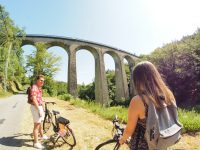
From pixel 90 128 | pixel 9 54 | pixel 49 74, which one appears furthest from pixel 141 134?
pixel 9 54

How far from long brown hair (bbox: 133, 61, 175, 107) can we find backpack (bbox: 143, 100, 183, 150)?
0.08m

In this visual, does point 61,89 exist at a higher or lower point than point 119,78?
lower

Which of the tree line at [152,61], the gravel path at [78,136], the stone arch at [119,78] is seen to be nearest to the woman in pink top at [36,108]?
the gravel path at [78,136]

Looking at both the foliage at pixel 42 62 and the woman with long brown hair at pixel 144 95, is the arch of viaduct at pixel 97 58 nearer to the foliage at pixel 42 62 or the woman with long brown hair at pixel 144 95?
the foliage at pixel 42 62

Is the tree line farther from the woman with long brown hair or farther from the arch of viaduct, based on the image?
the woman with long brown hair

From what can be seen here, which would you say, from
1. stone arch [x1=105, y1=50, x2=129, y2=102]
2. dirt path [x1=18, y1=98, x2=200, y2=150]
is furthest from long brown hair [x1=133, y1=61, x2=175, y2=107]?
stone arch [x1=105, y1=50, x2=129, y2=102]

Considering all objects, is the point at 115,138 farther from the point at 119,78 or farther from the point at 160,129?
the point at 119,78

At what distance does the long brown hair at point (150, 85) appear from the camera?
289 cm

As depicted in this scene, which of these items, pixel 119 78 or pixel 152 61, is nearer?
pixel 152 61

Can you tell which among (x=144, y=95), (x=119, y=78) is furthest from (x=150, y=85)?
(x=119, y=78)

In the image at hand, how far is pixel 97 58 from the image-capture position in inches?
1989

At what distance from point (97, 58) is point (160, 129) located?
47.9 meters

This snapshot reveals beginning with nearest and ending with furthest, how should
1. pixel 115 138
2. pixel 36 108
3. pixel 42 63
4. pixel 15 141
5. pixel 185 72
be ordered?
1. pixel 115 138
2. pixel 36 108
3. pixel 15 141
4. pixel 185 72
5. pixel 42 63

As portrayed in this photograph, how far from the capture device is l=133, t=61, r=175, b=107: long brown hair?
9.48 ft
